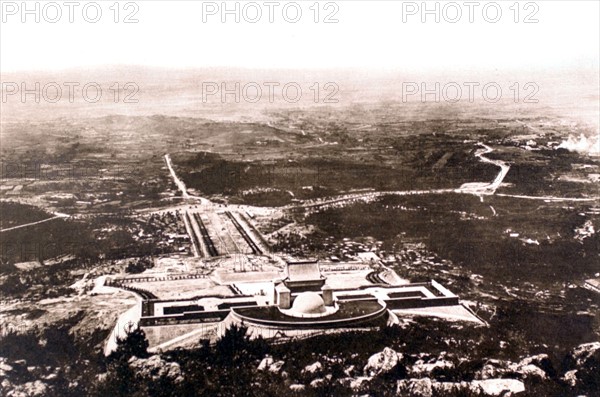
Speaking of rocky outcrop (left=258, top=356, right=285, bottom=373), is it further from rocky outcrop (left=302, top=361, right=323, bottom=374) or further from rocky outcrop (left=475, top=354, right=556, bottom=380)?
rocky outcrop (left=475, top=354, right=556, bottom=380)

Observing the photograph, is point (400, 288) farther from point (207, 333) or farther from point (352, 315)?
point (207, 333)

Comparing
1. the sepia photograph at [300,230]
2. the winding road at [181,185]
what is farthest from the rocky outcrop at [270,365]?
the winding road at [181,185]

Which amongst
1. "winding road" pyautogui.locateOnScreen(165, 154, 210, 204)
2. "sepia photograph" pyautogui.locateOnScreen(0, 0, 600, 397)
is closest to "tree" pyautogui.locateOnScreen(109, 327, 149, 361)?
"sepia photograph" pyautogui.locateOnScreen(0, 0, 600, 397)

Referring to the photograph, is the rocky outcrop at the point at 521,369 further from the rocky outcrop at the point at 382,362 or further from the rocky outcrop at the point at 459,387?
the rocky outcrop at the point at 382,362

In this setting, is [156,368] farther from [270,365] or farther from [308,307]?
[308,307]

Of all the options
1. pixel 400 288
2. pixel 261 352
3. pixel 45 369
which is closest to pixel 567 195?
pixel 400 288
